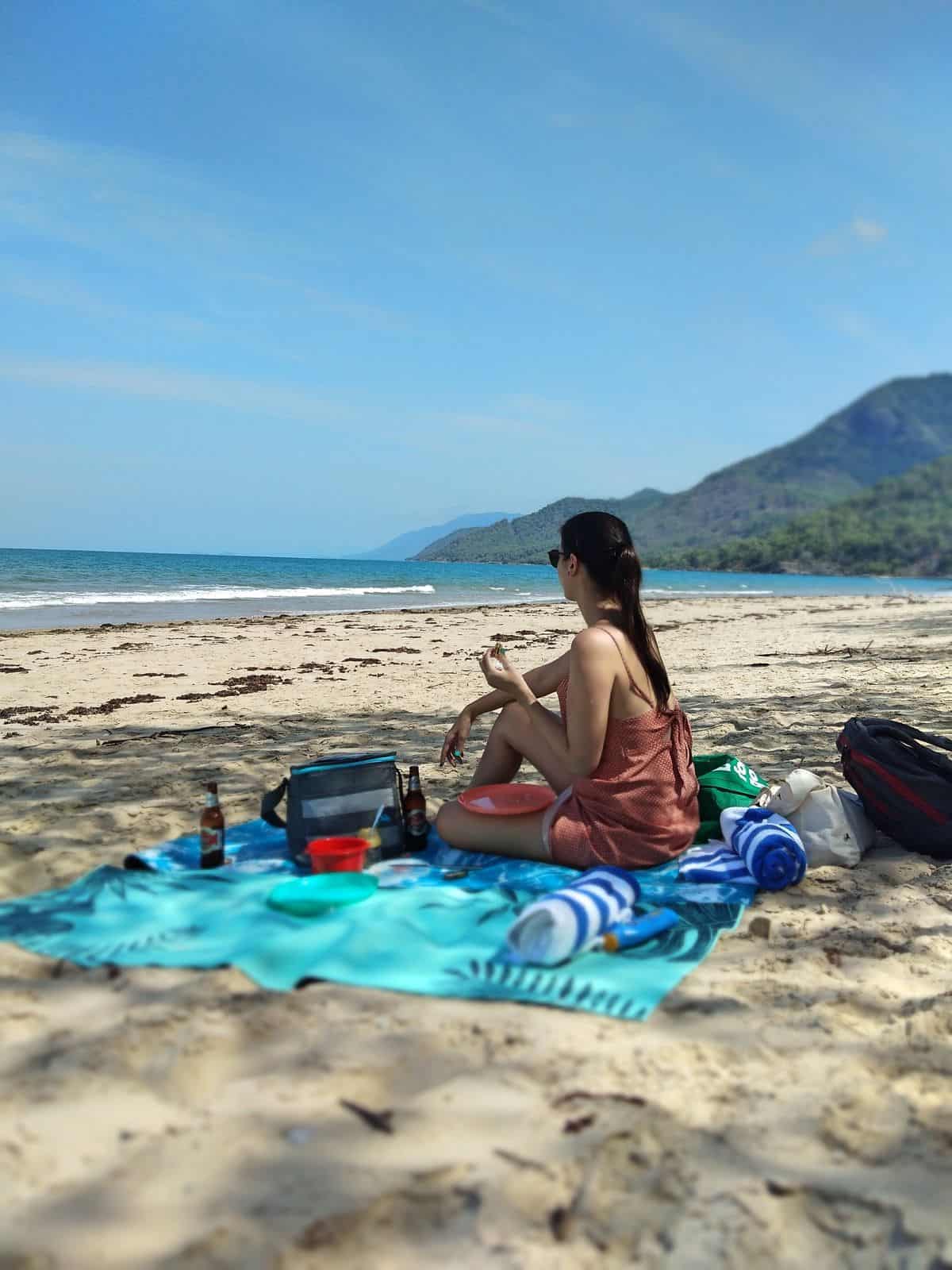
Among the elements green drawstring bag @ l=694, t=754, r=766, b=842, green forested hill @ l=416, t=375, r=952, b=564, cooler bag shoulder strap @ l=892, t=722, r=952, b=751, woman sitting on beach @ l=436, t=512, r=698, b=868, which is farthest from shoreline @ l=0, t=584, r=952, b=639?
green forested hill @ l=416, t=375, r=952, b=564

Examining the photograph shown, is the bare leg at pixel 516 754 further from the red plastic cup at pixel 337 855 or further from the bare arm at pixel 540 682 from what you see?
the red plastic cup at pixel 337 855

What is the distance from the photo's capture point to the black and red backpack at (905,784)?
3.70 m

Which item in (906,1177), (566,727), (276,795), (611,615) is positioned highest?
(611,615)

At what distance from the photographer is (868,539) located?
57094 millimetres

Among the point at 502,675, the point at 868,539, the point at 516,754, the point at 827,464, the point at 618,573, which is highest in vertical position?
the point at 827,464

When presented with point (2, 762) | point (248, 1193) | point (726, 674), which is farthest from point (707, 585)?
point (248, 1193)

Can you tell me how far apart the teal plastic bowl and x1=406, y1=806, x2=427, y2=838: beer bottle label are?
0.72 m

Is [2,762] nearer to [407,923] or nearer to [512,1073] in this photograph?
[407,923]

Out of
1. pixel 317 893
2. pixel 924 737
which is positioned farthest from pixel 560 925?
pixel 924 737

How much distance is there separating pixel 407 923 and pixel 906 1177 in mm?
1593

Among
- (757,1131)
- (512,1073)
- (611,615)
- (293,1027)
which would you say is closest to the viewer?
(757,1131)

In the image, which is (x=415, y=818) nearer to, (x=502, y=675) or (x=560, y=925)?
(x=502, y=675)

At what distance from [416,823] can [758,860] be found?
1.49 meters

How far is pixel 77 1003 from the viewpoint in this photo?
2.37 metres
